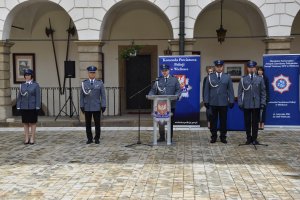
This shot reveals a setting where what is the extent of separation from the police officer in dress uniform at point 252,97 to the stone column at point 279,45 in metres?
3.49

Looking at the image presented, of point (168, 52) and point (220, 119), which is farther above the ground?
point (168, 52)

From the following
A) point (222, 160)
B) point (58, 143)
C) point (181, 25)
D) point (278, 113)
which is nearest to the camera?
point (222, 160)

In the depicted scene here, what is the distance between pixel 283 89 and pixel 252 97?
238cm

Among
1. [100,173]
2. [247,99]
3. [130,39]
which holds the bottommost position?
[100,173]

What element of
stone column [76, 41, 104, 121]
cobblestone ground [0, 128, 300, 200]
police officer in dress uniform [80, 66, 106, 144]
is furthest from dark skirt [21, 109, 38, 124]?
stone column [76, 41, 104, 121]

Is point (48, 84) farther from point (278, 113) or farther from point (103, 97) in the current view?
point (278, 113)

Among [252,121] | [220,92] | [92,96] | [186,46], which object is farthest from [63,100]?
[252,121]

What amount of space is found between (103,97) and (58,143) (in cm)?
152

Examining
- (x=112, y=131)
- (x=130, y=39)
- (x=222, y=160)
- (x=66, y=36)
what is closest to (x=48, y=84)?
(x=66, y=36)

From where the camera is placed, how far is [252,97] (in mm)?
9734

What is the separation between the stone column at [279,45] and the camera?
1297cm

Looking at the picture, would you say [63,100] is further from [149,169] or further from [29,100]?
[149,169]

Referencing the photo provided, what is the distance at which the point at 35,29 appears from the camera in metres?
16.7

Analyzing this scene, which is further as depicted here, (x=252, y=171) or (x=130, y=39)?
(x=130, y=39)
